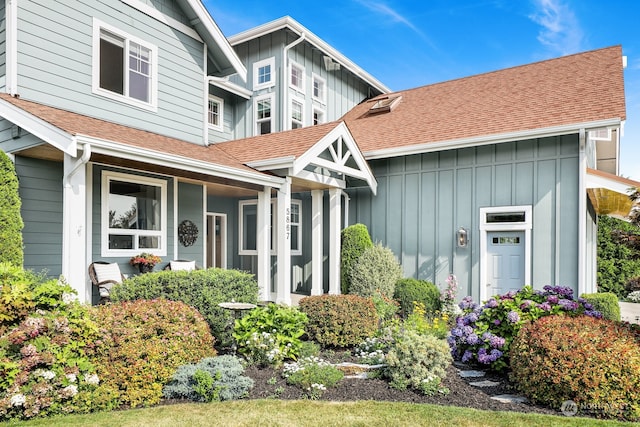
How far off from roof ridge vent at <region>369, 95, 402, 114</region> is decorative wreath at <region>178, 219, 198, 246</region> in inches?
308

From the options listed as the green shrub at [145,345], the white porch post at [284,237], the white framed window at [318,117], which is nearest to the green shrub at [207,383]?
the green shrub at [145,345]

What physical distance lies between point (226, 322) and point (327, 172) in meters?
5.54

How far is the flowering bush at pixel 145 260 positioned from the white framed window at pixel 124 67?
318 centimetres

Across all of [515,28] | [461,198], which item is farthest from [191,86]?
[515,28]

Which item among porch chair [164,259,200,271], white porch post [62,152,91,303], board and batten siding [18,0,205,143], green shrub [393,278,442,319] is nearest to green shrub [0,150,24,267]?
white porch post [62,152,91,303]

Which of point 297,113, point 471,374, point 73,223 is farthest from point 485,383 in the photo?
point 297,113

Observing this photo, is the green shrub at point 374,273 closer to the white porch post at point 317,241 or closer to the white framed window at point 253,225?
the white porch post at point 317,241

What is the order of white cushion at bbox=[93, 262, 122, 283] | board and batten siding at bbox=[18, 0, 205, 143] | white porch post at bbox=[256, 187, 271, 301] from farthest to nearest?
1. white porch post at bbox=[256, 187, 271, 301]
2. white cushion at bbox=[93, 262, 122, 283]
3. board and batten siding at bbox=[18, 0, 205, 143]

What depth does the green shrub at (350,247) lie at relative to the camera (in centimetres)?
1104

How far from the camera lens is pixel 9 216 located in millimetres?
6438

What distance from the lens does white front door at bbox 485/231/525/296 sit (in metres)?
10.1

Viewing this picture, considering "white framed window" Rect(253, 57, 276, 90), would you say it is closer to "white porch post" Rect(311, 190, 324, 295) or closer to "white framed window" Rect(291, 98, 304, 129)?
"white framed window" Rect(291, 98, 304, 129)

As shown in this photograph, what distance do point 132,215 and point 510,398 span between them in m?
7.36

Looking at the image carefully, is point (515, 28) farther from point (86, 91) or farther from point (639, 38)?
point (86, 91)
